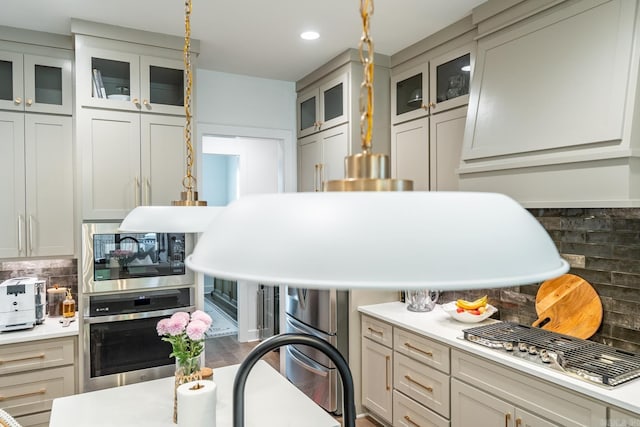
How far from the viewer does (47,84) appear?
2883 millimetres

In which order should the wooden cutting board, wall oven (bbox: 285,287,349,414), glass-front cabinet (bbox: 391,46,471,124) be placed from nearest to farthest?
the wooden cutting board → glass-front cabinet (bbox: 391,46,471,124) → wall oven (bbox: 285,287,349,414)

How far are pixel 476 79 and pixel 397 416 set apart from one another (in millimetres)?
2171

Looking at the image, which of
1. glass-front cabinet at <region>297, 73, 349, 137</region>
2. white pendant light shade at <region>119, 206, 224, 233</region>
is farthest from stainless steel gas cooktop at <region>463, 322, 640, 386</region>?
→ glass-front cabinet at <region>297, 73, 349, 137</region>

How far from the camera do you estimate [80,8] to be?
8.16ft

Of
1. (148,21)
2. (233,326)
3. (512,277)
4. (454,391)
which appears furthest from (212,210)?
(233,326)

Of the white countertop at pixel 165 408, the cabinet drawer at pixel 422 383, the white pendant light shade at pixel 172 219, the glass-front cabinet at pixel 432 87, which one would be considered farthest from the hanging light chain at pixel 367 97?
the glass-front cabinet at pixel 432 87

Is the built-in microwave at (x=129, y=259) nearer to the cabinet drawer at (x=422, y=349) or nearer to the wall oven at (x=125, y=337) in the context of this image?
the wall oven at (x=125, y=337)

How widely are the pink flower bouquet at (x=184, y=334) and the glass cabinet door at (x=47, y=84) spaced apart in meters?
1.98

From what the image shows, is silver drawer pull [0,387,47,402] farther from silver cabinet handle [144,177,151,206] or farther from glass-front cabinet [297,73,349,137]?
glass-front cabinet [297,73,349,137]

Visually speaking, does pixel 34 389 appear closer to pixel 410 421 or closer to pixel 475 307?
pixel 410 421

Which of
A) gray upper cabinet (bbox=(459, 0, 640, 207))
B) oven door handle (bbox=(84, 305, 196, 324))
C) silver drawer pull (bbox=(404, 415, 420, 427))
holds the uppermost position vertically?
gray upper cabinet (bbox=(459, 0, 640, 207))

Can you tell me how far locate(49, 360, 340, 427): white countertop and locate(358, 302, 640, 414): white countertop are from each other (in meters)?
0.89

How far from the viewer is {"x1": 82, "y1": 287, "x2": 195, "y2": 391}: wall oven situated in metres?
2.66

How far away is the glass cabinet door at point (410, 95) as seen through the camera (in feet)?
9.87
